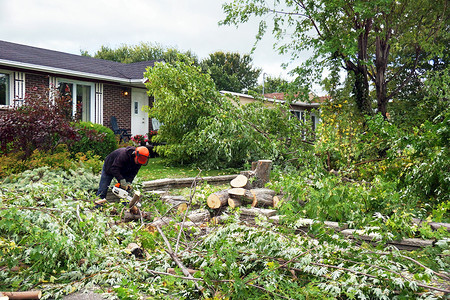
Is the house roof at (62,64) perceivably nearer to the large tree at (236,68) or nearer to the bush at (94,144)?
the bush at (94,144)

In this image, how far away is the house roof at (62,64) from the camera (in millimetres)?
12925

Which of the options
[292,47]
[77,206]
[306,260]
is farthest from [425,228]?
[292,47]

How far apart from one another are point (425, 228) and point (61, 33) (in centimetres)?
6219

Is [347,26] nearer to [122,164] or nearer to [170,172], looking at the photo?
[170,172]

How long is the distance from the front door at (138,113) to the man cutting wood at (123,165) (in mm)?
10423

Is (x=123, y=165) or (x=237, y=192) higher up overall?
(x=123, y=165)

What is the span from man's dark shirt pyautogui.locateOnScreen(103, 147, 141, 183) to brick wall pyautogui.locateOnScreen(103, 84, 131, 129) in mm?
9672

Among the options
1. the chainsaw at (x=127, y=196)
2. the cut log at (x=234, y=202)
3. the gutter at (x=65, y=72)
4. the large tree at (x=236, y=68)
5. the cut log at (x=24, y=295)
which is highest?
the large tree at (x=236, y=68)

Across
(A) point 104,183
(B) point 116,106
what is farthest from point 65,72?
(A) point 104,183

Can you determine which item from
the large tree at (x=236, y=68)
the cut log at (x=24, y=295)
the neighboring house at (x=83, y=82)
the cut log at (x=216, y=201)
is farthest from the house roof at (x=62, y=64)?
the large tree at (x=236, y=68)

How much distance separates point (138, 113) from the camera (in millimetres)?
17031

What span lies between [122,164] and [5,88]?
9.25 metres

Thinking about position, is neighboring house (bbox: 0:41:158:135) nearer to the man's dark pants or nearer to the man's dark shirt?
the man's dark pants

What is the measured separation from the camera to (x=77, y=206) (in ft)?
12.3
